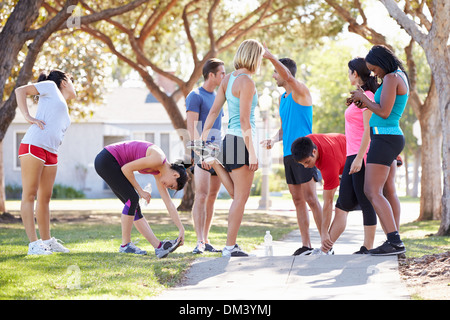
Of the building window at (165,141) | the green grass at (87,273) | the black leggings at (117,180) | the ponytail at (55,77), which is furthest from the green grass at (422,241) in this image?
the building window at (165,141)

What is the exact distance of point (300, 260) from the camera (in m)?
6.68

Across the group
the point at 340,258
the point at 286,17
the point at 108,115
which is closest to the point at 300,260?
the point at 340,258

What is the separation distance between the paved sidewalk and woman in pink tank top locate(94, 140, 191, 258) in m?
0.57

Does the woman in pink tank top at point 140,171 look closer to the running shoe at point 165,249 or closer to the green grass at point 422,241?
the running shoe at point 165,249

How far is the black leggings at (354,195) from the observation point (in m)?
7.06

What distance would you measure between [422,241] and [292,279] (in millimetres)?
4800

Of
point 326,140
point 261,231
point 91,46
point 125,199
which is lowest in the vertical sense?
point 261,231

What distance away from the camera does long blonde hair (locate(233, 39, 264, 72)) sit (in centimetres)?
698

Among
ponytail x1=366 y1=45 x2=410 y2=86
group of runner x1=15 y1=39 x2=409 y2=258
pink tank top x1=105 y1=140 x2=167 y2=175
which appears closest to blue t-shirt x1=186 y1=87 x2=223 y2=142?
group of runner x1=15 y1=39 x2=409 y2=258

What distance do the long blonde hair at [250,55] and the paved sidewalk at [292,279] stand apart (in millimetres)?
1948

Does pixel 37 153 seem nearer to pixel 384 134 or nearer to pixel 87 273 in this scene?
pixel 87 273

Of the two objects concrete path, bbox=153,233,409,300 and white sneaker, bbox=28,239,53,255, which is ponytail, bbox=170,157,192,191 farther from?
white sneaker, bbox=28,239,53,255
